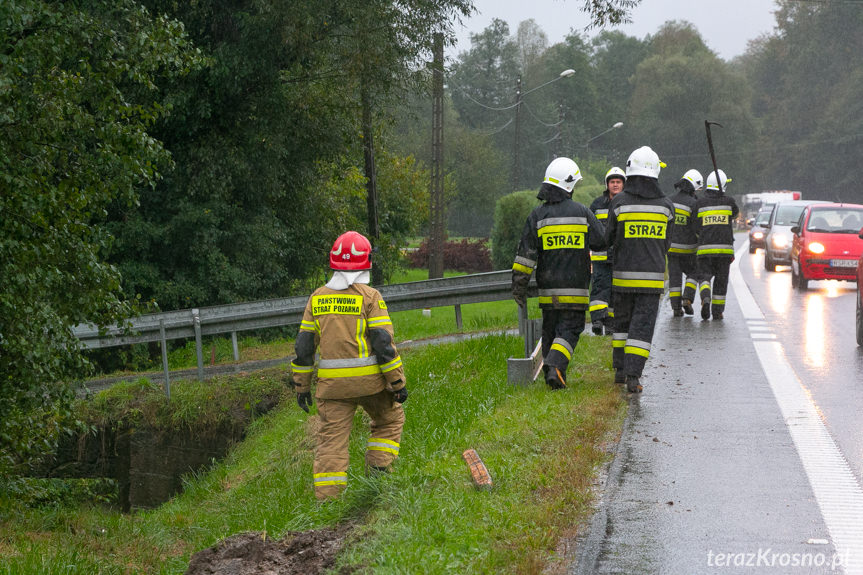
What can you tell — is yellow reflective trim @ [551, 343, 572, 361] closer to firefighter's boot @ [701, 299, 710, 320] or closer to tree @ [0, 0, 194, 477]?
tree @ [0, 0, 194, 477]

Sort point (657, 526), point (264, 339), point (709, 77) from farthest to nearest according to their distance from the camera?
point (709, 77) < point (264, 339) < point (657, 526)

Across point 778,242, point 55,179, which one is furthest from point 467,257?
point 55,179

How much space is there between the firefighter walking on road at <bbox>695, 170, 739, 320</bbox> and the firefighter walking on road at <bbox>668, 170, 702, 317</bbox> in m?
0.17

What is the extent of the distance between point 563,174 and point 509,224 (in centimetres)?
3239

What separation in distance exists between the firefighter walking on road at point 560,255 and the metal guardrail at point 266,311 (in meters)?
4.26

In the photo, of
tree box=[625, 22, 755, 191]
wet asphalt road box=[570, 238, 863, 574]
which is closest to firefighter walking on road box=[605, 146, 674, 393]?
wet asphalt road box=[570, 238, 863, 574]

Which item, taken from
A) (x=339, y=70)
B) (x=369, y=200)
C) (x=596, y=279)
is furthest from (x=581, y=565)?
(x=369, y=200)

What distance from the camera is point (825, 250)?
19.5 meters

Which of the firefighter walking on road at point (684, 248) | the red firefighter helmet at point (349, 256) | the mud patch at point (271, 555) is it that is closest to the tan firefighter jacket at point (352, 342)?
the red firefighter helmet at point (349, 256)

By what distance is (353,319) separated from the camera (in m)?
6.60

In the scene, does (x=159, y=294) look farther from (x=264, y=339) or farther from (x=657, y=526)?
(x=657, y=526)

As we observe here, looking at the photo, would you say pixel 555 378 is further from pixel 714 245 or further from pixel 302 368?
pixel 714 245

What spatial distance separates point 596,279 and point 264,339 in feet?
36.5

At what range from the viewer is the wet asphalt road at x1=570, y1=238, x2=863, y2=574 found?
4836 millimetres
